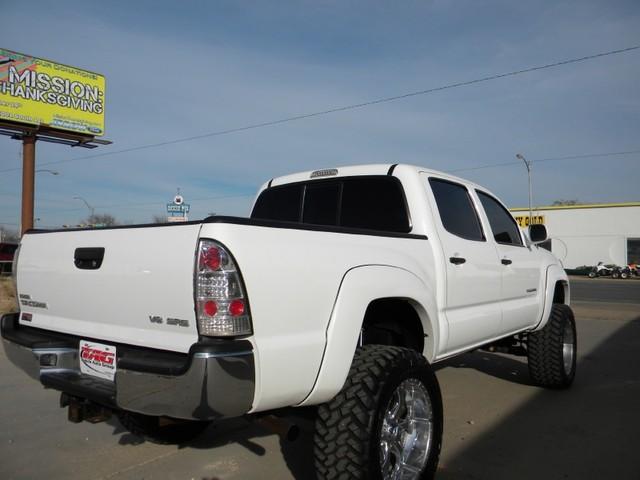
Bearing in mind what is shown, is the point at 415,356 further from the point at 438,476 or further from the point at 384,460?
the point at 438,476

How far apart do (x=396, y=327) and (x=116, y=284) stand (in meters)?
1.81

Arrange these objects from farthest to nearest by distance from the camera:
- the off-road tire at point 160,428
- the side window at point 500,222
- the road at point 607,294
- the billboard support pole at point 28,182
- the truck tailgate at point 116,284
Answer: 1. the billboard support pole at point 28,182
2. the road at point 607,294
3. the side window at point 500,222
4. the off-road tire at point 160,428
5. the truck tailgate at point 116,284

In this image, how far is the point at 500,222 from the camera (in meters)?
4.89

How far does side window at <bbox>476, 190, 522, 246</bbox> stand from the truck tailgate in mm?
3104

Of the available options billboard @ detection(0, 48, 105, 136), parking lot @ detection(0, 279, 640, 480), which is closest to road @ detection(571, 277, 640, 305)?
parking lot @ detection(0, 279, 640, 480)

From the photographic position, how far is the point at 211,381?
2.09m

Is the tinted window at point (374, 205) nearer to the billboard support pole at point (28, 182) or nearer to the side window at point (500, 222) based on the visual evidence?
the side window at point (500, 222)

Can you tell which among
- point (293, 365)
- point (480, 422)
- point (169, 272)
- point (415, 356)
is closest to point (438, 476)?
point (415, 356)

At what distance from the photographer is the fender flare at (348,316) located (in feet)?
8.24

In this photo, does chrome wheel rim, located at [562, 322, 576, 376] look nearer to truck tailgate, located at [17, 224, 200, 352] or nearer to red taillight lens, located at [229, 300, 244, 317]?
red taillight lens, located at [229, 300, 244, 317]

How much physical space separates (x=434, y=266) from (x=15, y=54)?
24.0 meters

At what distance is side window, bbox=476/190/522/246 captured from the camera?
4.68 meters

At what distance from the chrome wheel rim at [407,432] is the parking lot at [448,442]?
0.43m

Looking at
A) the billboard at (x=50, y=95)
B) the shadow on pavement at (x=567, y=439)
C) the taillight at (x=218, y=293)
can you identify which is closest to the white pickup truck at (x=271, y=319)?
the taillight at (x=218, y=293)
